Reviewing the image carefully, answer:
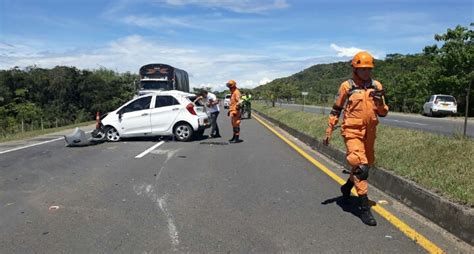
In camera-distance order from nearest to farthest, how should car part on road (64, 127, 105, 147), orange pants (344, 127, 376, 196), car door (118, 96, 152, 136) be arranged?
orange pants (344, 127, 376, 196)
car part on road (64, 127, 105, 147)
car door (118, 96, 152, 136)

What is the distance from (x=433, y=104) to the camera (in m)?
34.1

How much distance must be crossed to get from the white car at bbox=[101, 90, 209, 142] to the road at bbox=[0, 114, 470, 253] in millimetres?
4361

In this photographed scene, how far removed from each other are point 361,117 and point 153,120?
34.6 feet

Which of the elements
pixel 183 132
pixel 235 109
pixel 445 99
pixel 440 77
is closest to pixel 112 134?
pixel 183 132

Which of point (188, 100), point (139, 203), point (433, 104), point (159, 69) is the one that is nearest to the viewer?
point (139, 203)

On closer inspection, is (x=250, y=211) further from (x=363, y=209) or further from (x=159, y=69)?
(x=159, y=69)

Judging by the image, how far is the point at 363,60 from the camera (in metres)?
5.83

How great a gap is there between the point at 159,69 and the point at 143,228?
23.9 meters

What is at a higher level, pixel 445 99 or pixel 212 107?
pixel 212 107

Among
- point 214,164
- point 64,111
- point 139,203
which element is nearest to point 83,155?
point 214,164

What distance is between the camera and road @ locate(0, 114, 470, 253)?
16.2 ft

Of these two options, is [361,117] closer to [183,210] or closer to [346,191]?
[346,191]

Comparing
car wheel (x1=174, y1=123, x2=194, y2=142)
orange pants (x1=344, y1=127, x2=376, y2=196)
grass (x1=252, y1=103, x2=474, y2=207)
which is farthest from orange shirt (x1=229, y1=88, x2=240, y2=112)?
orange pants (x1=344, y1=127, x2=376, y2=196)

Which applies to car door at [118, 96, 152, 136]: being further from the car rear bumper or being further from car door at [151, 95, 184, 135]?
the car rear bumper
